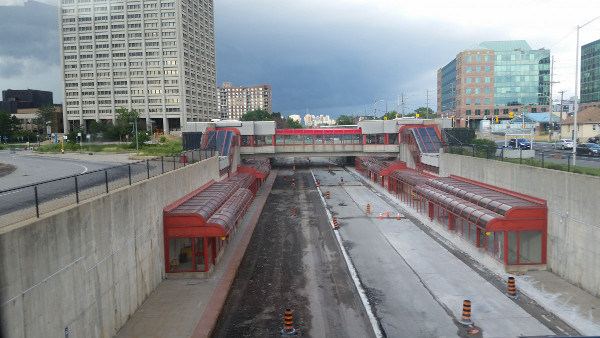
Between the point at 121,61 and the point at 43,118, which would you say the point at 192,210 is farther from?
the point at 43,118

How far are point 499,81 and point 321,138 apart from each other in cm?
7374

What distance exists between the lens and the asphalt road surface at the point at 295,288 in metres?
15.5

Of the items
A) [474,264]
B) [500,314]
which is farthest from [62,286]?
[474,264]

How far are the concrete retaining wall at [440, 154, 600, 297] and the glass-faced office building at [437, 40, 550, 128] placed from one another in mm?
90682

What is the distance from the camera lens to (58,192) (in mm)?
12867

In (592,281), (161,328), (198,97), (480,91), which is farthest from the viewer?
(198,97)

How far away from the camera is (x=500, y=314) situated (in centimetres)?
1617

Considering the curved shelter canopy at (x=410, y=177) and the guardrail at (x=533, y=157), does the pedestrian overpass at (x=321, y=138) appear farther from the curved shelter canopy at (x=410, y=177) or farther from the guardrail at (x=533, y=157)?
the guardrail at (x=533, y=157)

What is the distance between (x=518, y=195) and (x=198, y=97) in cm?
13092

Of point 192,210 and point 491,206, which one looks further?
point 491,206

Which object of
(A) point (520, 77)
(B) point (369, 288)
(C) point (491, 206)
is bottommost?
(B) point (369, 288)

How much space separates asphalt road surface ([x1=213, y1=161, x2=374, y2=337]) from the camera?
15.5 metres

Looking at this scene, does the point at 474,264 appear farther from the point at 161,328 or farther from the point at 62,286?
the point at 62,286

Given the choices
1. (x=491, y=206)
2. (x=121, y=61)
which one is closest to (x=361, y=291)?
(x=491, y=206)
